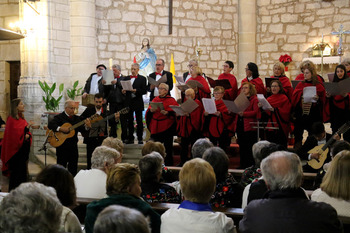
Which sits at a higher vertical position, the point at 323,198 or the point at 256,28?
the point at 256,28

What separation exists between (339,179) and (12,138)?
Answer: 5035 mm

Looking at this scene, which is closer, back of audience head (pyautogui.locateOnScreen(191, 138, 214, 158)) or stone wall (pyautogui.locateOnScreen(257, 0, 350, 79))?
back of audience head (pyautogui.locateOnScreen(191, 138, 214, 158))

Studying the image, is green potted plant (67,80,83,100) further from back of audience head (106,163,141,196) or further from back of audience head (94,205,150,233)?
back of audience head (94,205,150,233)

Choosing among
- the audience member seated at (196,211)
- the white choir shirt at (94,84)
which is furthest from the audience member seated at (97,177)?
the white choir shirt at (94,84)

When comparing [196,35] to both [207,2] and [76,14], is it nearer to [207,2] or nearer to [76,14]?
[207,2]

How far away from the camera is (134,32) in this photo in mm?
12297

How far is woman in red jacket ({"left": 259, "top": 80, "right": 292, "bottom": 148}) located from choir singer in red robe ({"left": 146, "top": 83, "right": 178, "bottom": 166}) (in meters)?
1.54

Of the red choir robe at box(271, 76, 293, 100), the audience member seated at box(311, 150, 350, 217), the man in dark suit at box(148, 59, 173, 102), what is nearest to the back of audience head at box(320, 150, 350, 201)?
the audience member seated at box(311, 150, 350, 217)

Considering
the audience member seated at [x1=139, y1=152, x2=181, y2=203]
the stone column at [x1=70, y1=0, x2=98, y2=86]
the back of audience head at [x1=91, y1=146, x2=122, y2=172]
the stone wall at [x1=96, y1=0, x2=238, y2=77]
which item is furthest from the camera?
the stone wall at [x1=96, y1=0, x2=238, y2=77]

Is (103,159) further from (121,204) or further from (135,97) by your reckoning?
(135,97)

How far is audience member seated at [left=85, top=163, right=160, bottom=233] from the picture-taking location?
295 cm

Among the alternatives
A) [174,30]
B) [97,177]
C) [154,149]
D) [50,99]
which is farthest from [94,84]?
[97,177]

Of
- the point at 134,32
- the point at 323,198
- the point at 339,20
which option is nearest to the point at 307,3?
the point at 339,20

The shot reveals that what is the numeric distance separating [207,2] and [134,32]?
2370mm
